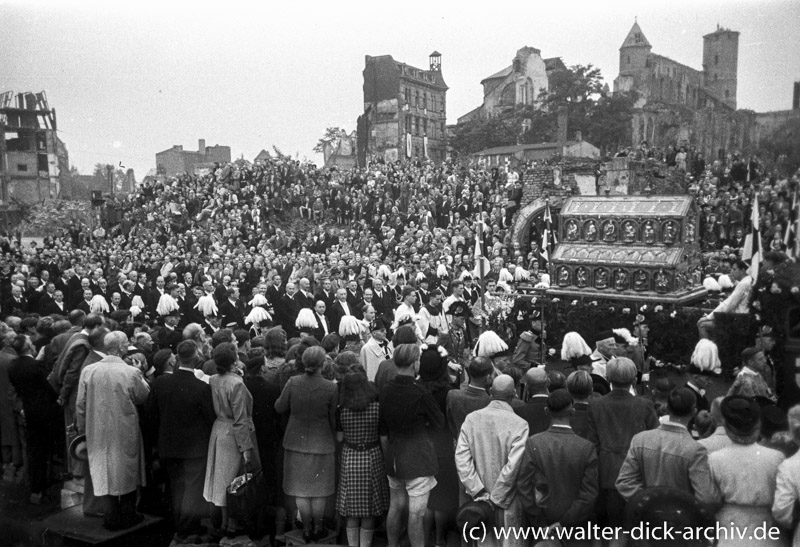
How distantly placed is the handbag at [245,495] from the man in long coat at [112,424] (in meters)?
0.93

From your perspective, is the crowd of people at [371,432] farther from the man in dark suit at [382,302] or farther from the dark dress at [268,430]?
the man in dark suit at [382,302]

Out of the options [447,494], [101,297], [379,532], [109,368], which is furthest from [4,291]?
[447,494]

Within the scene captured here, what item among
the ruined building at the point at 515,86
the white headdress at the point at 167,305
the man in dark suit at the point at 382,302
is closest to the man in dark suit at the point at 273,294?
the white headdress at the point at 167,305

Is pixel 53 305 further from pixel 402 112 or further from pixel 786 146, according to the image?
pixel 786 146

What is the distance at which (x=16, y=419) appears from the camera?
19.5 feet

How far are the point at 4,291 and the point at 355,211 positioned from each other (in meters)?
12.5

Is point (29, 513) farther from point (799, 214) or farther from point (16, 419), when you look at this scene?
point (799, 214)

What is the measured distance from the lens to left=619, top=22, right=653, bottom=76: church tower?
26.8ft

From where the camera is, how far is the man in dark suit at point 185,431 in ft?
15.2

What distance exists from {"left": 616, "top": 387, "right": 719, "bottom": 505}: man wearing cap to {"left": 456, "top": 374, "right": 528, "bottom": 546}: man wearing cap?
2.06ft

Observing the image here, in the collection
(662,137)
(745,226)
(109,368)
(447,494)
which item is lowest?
(447,494)

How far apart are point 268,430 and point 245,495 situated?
1.73 feet

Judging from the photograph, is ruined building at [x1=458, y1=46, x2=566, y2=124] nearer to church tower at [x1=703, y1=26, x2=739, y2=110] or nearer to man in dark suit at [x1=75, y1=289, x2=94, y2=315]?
church tower at [x1=703, y1=26, x2=739, y2=110]

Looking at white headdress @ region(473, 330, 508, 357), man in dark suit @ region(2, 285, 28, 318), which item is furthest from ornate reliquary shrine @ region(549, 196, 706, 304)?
man in dark suit @ region(2, 285, 28, 318)
